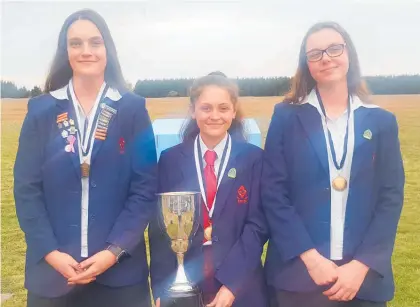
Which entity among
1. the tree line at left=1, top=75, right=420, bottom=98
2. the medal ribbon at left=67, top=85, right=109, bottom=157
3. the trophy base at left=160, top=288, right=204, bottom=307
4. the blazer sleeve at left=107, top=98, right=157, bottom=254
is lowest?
the trophy base at left=160, top=288, right=204, bottom=307

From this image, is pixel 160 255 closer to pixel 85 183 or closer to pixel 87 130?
pixel 85 183

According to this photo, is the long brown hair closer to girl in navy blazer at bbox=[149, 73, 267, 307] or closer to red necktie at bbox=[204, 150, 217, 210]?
girl in navy blazer at bbox=[149, 73, 267, 307]

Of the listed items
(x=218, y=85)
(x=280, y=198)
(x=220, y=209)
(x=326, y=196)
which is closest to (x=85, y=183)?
(x=220, y=209)

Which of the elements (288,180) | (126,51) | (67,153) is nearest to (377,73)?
(288,180)

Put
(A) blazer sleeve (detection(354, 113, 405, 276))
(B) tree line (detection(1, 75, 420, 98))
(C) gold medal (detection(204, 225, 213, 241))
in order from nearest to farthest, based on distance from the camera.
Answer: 1. (A) blazer sleeve (detection(354, 113, 405, 276))
2. (C) gold medal (detection(204, 225, 213, 241))
3. (B) tree line (detection(1, 75, 420, 98))

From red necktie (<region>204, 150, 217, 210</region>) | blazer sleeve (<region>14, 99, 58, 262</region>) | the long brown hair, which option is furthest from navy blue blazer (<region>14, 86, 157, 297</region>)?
the long brown hair

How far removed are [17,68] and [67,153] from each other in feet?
2.28

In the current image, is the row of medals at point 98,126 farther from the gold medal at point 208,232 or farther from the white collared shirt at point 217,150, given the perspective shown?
the gold medal at point 208,232

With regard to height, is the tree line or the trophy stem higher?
the tree line

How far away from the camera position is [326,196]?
205 cm

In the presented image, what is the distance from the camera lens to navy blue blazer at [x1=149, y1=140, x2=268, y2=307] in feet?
6.96

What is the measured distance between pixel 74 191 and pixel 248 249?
0.70 m

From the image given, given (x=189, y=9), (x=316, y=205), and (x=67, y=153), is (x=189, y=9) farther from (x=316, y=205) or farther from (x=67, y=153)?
(x=316, y=205)

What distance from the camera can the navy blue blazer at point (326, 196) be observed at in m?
2.04
